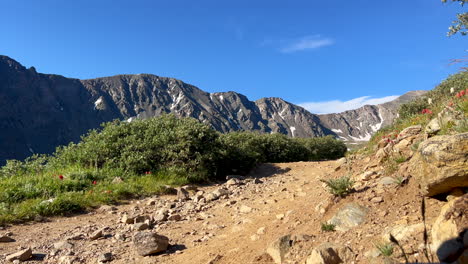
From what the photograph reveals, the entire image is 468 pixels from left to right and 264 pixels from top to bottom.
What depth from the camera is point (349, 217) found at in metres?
4.05

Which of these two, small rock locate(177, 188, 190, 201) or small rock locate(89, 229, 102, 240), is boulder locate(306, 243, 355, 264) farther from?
small rock locate(177, 188, 190, 201)

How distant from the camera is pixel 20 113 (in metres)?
199

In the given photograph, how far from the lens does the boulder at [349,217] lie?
3.94 metres

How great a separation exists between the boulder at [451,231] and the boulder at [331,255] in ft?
2.49

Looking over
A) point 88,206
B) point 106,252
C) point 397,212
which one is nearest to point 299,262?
point 397,212

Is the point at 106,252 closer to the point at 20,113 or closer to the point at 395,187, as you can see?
the point at 395,187

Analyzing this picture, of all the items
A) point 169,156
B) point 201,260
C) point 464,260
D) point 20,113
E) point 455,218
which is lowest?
point 201,260

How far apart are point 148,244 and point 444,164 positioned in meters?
3.98

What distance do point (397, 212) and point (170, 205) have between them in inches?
212

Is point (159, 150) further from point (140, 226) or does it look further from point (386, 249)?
point (386, 249)

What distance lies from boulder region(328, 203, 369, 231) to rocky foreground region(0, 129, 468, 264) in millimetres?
12

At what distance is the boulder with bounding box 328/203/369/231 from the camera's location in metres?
3.94

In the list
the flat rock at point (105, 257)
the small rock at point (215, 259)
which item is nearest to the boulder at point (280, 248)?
the small rock at point (215, 259)

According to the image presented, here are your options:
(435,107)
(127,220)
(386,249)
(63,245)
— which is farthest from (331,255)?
(435,107)
